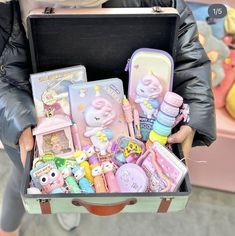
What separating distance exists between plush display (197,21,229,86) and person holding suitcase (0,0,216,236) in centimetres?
41

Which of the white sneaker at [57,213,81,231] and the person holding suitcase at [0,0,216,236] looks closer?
the person holding suitcase at [0,0,216,236]

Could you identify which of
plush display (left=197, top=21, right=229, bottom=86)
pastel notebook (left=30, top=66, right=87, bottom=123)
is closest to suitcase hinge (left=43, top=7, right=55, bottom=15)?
pastel notebook (left=30, top=66, right=87, bottom=123)

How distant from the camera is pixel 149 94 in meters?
0.75

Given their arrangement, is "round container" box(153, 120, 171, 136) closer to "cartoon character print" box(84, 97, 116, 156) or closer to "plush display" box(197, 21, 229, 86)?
"cartoon character print" box(84, 97, 116, 156)

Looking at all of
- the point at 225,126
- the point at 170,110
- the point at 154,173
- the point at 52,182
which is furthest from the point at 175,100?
the point at 225,126

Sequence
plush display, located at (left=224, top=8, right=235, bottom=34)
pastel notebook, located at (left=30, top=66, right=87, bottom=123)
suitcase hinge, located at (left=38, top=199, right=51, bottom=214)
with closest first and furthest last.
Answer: suitcase hinge, located at (left=38, top=199, right=51, bottom=214) → pastel notebook, located at (left=30, top=66, right=87, bottom=123) → plush display, located at (left=224, top=8, right=235, bottom=34)

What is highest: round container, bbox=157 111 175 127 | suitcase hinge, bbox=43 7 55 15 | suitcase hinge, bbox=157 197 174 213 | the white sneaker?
suitcase hinge, bbox=43 7 55 15

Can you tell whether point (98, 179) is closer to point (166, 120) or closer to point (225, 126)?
point (166, 120)

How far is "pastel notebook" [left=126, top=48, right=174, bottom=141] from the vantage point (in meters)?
0.74

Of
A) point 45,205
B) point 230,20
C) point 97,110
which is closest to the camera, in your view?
point 45,205

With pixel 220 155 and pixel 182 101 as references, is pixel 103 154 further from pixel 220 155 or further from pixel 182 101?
pixel 220 155

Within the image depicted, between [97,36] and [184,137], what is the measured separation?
24cm

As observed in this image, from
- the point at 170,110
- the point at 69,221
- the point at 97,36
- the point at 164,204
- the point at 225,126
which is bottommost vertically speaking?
the point at 69,221

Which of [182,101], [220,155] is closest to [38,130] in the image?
[182,101]
